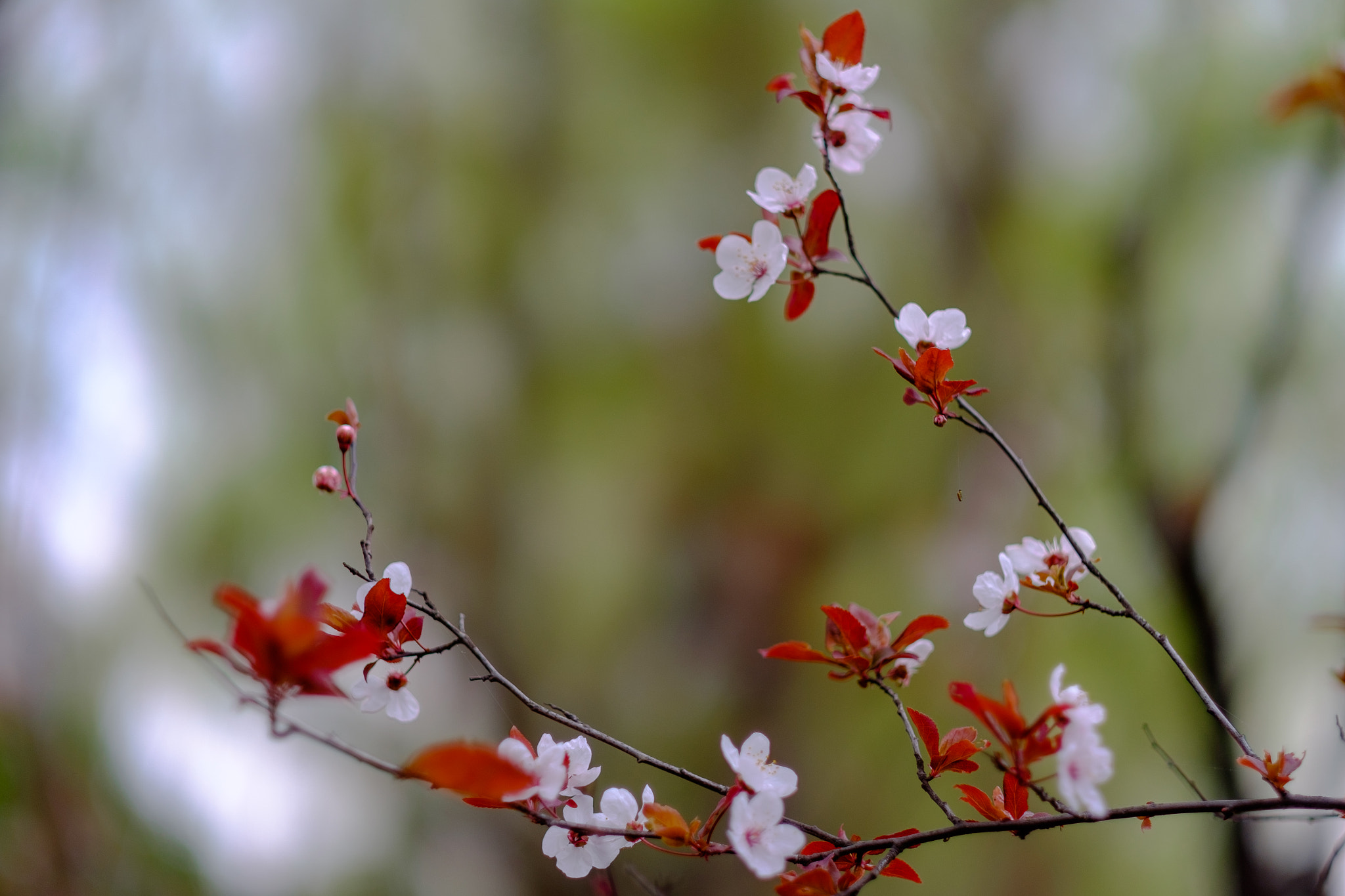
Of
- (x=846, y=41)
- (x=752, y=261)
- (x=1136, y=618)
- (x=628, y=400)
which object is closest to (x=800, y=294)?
(x=752, y=261)

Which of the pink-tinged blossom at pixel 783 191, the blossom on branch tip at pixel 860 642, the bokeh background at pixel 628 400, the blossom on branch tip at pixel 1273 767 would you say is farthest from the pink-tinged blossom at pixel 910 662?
the bokeh background at pixel 628 400

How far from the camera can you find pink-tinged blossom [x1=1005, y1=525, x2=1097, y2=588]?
0.42 metres

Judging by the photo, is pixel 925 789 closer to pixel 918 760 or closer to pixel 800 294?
pixel 918 760

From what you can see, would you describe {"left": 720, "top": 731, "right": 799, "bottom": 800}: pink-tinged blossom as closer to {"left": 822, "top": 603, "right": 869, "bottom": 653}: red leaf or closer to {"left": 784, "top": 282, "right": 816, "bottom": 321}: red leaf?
{"left": 822, "top": 603, "right": 869, "bottom": 653}: red leaf

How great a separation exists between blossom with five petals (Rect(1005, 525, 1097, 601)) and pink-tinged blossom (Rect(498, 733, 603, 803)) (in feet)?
0.90

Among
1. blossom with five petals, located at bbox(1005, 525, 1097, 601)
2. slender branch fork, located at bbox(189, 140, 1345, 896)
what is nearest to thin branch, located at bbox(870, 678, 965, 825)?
slender branch fork, located at bbox(189, 140, 1345, 896)

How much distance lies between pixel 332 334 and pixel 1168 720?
1637 mm

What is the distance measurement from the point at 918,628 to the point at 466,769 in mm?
234

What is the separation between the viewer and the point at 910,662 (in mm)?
418

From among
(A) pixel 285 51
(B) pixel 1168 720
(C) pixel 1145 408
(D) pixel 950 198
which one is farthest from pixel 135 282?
(B) pixel 1168 720

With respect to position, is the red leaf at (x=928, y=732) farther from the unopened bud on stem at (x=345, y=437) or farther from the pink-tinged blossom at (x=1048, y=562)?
the unopened bud on stem at (x=345, y=437)

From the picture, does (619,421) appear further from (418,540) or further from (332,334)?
(332,334)

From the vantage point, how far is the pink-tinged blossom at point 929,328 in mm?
416

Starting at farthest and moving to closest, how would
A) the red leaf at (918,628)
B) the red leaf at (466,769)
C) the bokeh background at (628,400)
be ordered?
the bokeh background at (628,400) → the red leaf at (918,628) → the red leaf at (466,769)
